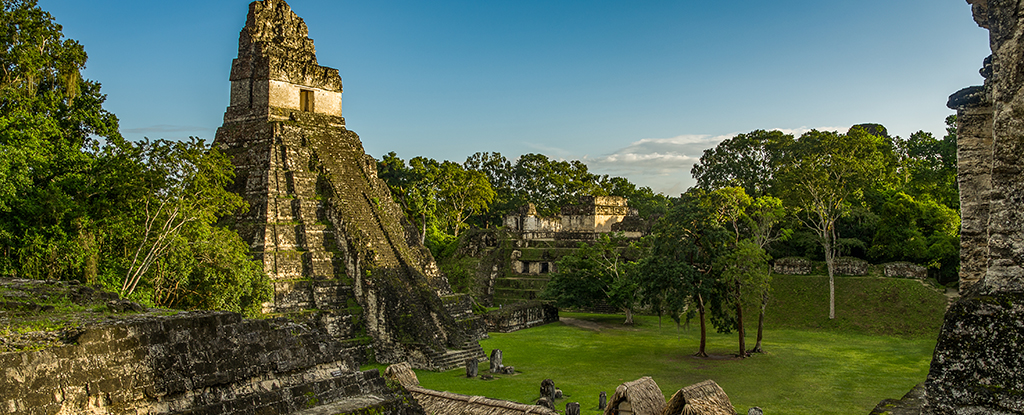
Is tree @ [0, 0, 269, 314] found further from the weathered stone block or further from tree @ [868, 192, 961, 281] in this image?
tree @ [868, 192, 961, 281]

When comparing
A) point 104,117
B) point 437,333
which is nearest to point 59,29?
point 104,117

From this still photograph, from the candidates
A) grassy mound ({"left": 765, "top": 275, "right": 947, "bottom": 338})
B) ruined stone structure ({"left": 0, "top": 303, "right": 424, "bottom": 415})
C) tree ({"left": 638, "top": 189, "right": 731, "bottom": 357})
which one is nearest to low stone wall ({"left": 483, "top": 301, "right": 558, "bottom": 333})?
tree ({"left": 638, "top": 189, "right": 731, "bottom": 357})

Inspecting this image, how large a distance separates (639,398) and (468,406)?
8.43 ft

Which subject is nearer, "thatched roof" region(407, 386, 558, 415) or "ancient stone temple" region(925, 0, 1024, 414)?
"ancient stone temple" region(925, 0, 1024, 414)

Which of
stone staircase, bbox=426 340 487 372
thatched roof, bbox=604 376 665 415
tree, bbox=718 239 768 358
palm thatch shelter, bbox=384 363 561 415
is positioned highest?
tree, bbox=718 239 768 358

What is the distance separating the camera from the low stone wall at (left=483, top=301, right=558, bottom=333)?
22828 mm

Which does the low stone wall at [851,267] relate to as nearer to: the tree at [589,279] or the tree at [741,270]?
the tree at [589,279]

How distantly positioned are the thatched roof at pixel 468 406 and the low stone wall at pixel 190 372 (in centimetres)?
144

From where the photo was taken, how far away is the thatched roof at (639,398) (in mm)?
8648

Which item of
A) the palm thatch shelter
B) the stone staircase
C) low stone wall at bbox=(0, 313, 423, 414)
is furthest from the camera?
the stone staircase

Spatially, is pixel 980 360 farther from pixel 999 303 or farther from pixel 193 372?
pixel 193 372

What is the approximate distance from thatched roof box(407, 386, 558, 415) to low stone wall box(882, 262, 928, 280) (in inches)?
835

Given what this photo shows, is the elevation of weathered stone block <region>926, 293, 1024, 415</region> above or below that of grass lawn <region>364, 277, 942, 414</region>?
above

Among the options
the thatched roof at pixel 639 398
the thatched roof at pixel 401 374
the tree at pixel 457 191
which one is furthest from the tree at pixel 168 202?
the tree at pixel 457 191
